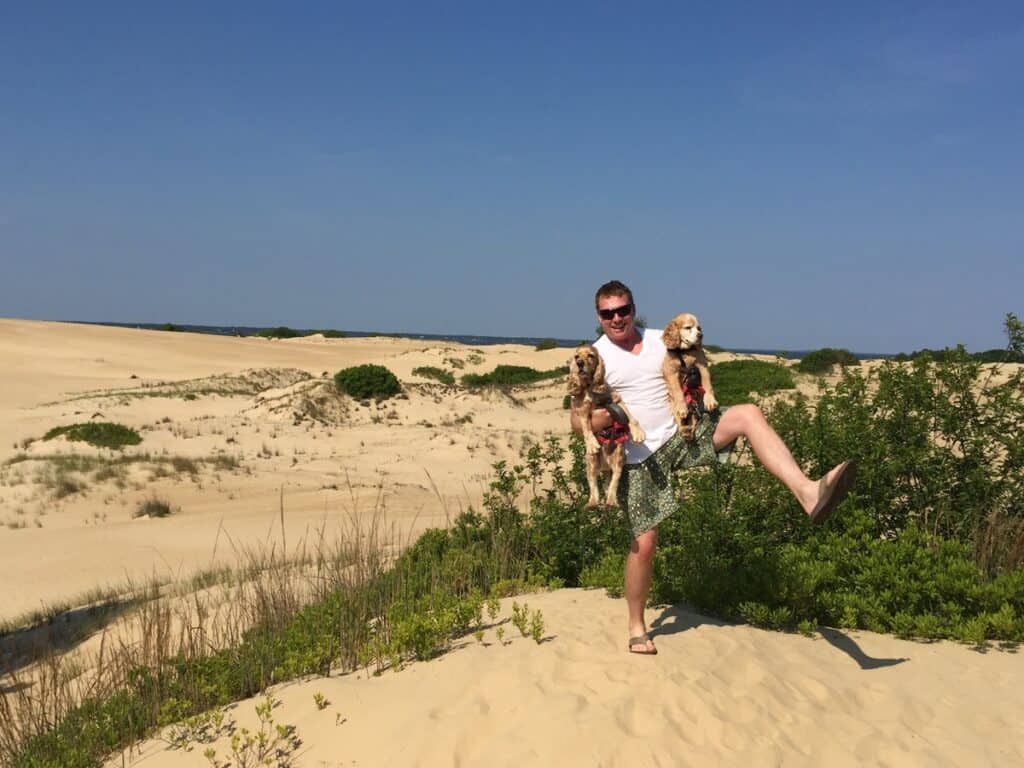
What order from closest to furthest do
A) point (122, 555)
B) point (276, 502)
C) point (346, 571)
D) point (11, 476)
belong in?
point (346, 571) → point (122, 555) → point (276, 502) → point (11, 476)

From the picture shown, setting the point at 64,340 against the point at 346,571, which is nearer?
the point at 346,571

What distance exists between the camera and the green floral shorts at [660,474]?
14.5 feet

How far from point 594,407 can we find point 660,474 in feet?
1.99

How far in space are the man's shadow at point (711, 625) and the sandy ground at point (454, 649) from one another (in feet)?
0.07

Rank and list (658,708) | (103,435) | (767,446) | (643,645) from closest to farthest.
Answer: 1. (658,708)
2. (767,446)
3. (643,645)
4. (103,435)

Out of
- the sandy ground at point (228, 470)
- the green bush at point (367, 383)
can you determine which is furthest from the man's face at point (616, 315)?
the green bush at point (367, 383)

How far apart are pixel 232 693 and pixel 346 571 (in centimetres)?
183

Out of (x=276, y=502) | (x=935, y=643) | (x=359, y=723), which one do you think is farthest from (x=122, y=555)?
(x=935, y=643)

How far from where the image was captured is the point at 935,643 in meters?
5.36

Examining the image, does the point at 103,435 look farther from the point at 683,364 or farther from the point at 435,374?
the point at 435,374

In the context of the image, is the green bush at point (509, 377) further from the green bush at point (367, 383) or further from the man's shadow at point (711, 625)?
the man's shadow at point (711, 625)

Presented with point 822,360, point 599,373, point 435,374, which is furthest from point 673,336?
point 435,374

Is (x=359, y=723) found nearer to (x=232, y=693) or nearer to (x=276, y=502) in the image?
(x=232, y=693)

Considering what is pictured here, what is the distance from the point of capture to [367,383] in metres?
24.2
